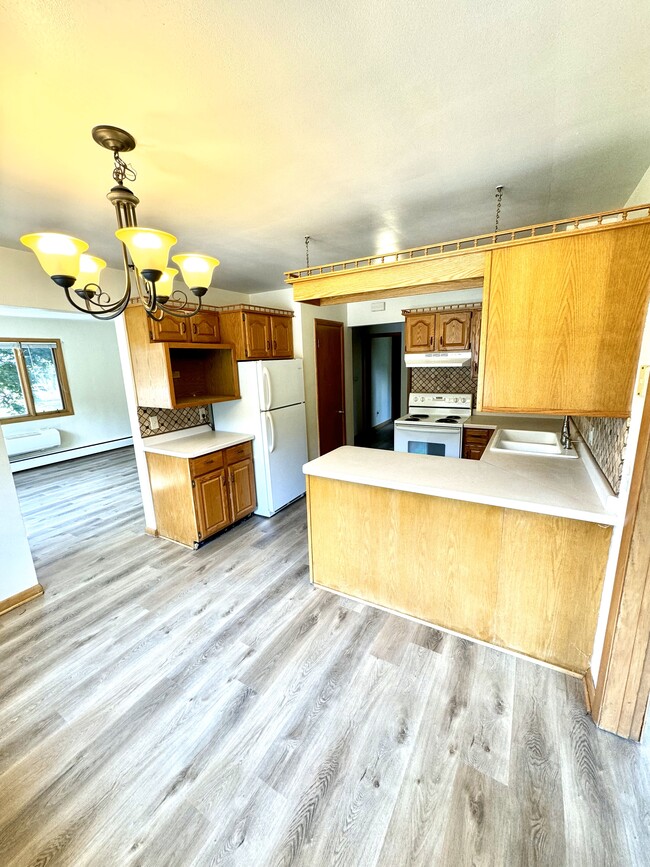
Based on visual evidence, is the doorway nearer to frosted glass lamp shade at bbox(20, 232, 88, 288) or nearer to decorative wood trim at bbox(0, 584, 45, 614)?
decorative wood trim at bbox(0, 584, 45, 614)

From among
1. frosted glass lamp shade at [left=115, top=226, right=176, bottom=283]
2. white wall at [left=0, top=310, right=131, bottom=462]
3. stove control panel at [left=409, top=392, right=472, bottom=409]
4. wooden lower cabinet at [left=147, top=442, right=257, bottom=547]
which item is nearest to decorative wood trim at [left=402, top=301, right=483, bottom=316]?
stove control panel at [left=409, top=392, right=472, bottom=409]

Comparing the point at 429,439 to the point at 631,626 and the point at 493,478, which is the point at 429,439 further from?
the point at 631,626

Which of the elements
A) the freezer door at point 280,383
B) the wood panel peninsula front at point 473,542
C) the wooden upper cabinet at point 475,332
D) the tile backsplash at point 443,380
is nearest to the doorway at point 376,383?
the tile backsplash at point 443,380

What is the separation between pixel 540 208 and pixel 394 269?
1.08 m

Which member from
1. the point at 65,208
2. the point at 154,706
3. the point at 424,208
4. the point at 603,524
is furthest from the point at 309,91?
the point at 154,706

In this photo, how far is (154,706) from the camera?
1719 millimetres

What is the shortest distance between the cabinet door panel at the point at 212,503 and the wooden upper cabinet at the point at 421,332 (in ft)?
8.68

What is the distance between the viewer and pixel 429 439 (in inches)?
156

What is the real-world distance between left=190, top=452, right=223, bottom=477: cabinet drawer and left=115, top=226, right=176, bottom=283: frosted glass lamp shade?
192 cm

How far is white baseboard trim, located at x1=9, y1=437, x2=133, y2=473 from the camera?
5.72m

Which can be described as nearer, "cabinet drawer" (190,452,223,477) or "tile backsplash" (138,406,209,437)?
"cabinet drawer" (190,452,223,477)

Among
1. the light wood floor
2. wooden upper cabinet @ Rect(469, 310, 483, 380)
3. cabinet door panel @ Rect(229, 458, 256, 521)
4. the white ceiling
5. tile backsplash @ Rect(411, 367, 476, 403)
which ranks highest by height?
the white ceiling

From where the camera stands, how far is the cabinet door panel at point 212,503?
311cm

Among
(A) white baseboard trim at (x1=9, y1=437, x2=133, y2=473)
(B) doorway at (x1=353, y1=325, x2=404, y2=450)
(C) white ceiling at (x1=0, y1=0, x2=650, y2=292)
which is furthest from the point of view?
(B) doorway at (x1=353, y1=325, x2=404, y2=450)
